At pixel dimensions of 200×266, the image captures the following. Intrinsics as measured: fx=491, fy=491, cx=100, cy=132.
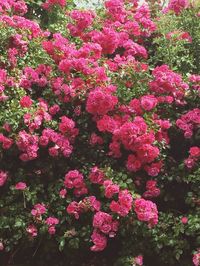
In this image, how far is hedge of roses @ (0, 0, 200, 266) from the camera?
345cm

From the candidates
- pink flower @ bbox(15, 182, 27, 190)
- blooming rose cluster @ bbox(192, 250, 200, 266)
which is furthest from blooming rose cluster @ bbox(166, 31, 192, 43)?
blooming rose cluster @ bbox(192, 250, 200, 266)

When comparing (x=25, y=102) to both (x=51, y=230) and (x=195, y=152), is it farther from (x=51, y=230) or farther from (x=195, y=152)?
(x=195, y=152)

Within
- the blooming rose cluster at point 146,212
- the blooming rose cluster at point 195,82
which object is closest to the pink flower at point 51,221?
the blooming rose cluster at point 146,212

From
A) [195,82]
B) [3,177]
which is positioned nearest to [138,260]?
[3,177]

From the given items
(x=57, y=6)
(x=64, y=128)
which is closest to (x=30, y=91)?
(x=64, y=128)

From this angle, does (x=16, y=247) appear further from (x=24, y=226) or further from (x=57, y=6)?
(x=57, y=6)

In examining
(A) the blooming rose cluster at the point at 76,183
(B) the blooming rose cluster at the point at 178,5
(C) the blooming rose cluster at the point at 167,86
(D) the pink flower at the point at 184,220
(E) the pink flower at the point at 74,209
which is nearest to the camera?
(D) the pink flower at the point at 184,220

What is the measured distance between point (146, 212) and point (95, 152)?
2.44 ft

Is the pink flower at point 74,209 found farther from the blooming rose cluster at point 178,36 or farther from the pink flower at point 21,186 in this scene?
the blooming rose cluster at point 178,36

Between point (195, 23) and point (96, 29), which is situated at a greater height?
point (195, 23)

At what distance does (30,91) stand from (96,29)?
1.17 m

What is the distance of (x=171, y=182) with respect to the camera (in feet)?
12.5

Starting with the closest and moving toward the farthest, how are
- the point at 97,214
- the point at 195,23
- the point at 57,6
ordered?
the point at 97,214, the point at 195,23, the point at 57,6

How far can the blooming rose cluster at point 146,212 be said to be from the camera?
10.8 ft
